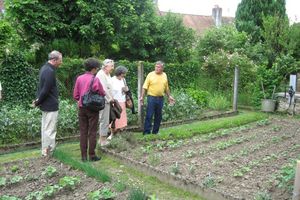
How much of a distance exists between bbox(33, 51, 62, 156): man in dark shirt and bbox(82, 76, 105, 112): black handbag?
0.58 metres

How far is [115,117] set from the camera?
7762 mm

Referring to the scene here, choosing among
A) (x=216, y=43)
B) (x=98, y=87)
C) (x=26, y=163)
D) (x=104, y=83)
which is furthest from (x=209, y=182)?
(x=216, y=43)

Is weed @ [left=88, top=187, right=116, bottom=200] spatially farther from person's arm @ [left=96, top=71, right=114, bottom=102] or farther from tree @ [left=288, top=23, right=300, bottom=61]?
tree @ [left=288, top=23, right=300, bottom=61]

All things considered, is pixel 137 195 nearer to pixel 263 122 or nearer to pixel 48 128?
pixel 48 128

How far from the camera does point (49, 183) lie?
5457 millimetres

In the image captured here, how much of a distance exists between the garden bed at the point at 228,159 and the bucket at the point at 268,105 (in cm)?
349

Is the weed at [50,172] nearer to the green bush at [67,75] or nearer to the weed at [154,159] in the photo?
the weed at [154,159]

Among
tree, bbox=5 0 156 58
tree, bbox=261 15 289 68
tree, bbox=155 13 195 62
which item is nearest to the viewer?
tree, bbox=5 0 156 58

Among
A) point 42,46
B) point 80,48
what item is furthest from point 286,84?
point 42,46

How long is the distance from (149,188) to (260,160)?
2.32 m

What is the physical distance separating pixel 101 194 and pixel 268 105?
31.8ft

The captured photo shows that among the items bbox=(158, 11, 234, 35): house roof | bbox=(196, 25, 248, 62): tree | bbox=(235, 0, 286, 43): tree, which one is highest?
bbox=(158, 11, 234, 35): house roof

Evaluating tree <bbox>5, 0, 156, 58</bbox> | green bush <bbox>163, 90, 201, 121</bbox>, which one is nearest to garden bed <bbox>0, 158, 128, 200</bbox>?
green bush <bbox>163, 90, 201, 121</bbox>

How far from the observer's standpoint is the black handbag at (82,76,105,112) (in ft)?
21.3
